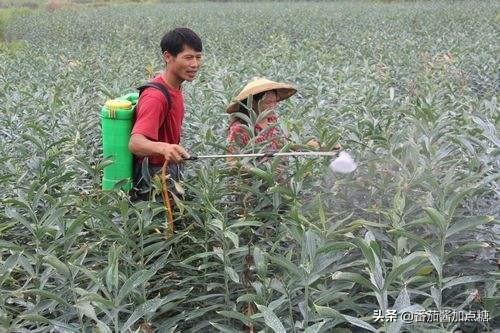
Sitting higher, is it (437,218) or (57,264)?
(437,218)

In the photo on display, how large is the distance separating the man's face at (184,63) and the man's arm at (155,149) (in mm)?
427

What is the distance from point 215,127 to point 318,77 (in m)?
1.86

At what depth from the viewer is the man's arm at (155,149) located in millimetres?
2598

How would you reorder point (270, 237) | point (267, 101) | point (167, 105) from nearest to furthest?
point (270, 237)
point (167, 105)
point (267, 101)

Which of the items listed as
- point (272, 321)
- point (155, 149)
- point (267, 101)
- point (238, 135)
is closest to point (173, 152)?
point (155, 149)

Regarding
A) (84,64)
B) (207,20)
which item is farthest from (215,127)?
(207,20)

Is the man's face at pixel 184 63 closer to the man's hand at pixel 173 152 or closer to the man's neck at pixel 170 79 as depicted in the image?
the man's neck at pixel 170 79

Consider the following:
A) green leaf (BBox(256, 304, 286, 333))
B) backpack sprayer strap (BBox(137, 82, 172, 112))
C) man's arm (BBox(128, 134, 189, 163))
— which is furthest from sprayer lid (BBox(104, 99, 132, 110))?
green leaf (BBox(256, 304, 286, 333))

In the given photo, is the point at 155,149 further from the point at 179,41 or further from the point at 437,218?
the point at 437,218

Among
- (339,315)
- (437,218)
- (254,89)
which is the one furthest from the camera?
(254,89)

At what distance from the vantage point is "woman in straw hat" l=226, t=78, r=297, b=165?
2859 mm

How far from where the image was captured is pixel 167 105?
2.90 metres

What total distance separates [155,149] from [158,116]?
0.25 m

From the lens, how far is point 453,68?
22.5 feet
